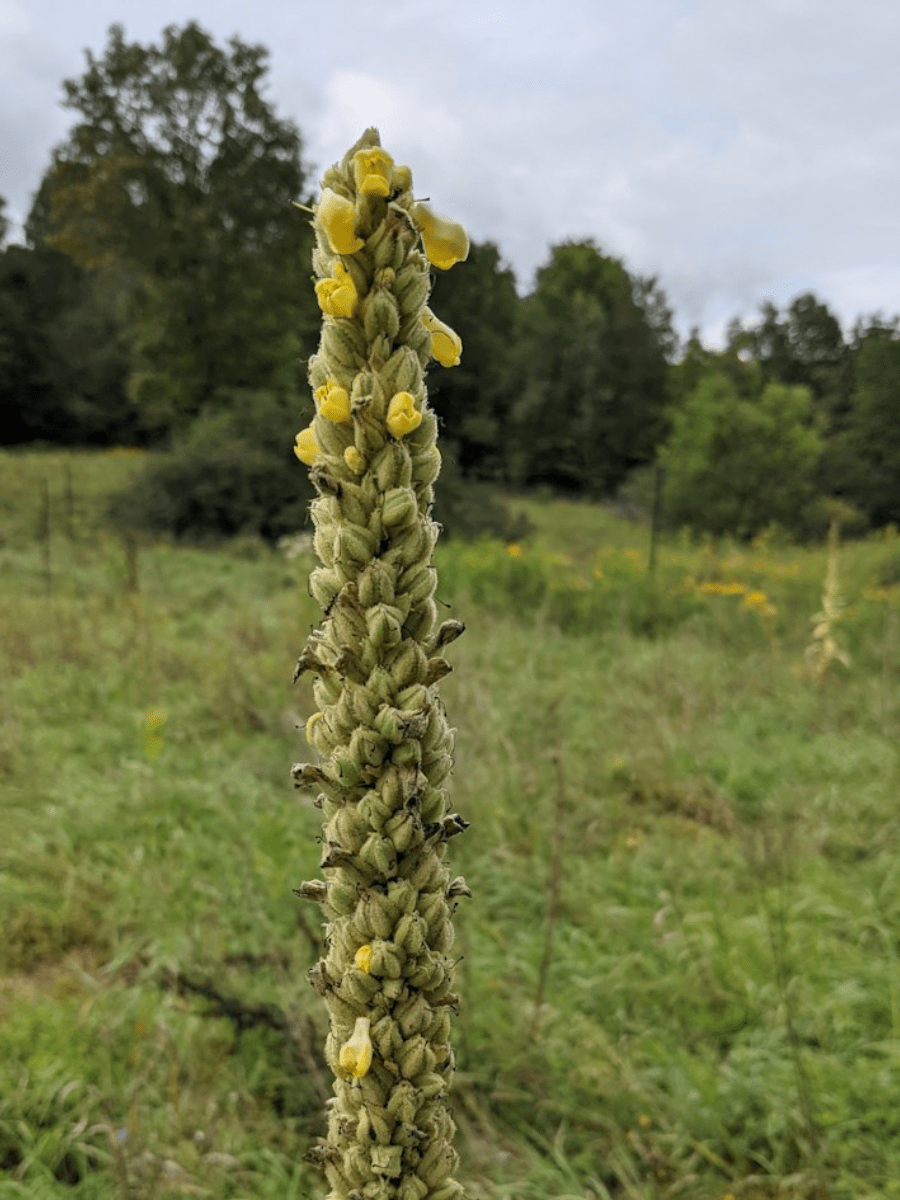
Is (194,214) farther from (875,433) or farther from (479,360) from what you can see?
(875,433)

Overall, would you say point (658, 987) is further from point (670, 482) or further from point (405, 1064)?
point (670, 482)

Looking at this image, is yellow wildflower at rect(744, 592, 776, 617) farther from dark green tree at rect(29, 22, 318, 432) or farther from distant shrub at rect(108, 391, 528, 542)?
dark green tree at rect(29, 22, 318, 432)

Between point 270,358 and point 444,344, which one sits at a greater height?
point 270,358

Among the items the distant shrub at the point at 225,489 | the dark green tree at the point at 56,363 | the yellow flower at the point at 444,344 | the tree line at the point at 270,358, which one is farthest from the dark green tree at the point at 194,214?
the yellow flower at the point at 444,344

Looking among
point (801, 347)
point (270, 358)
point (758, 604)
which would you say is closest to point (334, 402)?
point (758, 604)

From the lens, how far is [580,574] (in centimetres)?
975

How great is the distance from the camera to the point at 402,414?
2.14ft

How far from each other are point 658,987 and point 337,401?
9.29 ft

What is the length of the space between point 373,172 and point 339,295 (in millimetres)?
112

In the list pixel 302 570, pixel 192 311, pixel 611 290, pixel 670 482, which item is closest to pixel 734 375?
pixel 670 482

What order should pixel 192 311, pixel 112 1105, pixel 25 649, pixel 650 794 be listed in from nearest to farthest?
pixel 112 1105, pixel 650 794, pixel 25 649, pixel 192 311

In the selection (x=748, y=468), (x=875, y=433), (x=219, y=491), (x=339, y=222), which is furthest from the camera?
(x=748, y=468)

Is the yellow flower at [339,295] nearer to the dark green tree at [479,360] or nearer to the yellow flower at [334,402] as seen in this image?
the yellow flower at [334,402]

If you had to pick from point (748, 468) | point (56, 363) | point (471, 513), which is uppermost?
point (56, 363)
